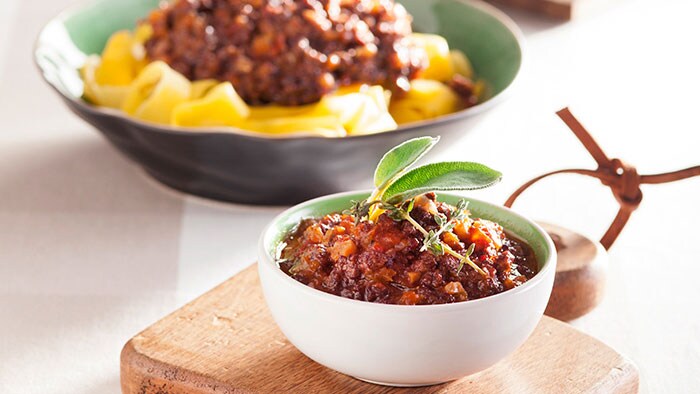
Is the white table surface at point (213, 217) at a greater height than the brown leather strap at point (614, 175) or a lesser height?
lesser

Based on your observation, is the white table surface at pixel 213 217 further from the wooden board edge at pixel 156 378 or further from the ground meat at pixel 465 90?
the wooden board edge at pixel 156 378

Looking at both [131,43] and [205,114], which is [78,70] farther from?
[205,114]

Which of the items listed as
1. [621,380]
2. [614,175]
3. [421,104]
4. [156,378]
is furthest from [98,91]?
[621,380]

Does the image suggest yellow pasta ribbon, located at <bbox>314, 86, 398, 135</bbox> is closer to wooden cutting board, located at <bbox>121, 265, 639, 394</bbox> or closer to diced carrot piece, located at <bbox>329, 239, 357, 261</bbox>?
wooden cutting board, located at <bbox>121, 265, 639, 394</bbox>

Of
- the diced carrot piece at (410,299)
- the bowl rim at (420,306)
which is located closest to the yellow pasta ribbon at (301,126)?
the bowl rim at (420,306)

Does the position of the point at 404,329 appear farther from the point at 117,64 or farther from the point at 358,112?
the point at 117,64
